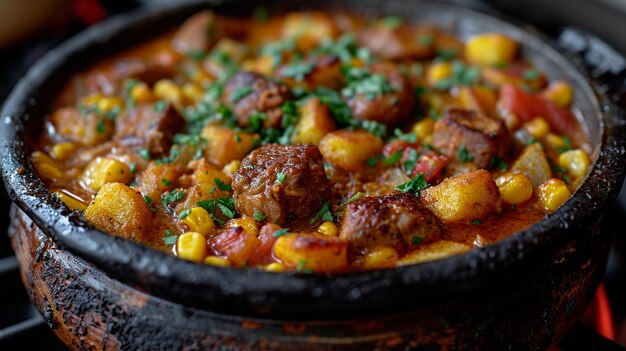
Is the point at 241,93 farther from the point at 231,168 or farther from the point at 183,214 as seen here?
the point at 183,214

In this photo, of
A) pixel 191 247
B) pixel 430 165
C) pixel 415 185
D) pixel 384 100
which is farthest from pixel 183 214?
pixel 384 100

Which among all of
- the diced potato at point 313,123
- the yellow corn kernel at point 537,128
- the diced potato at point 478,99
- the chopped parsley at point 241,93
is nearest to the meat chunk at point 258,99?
the chopped parsley at point 241,93

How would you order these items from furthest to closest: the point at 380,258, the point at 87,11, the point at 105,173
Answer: the point at 87,11
the point at 105,173
the point at 380,258

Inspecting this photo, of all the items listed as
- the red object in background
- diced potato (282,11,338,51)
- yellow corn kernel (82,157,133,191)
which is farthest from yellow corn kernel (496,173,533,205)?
the red object in background

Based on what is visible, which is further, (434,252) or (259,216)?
(259,216)

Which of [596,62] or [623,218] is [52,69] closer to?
[596,62]

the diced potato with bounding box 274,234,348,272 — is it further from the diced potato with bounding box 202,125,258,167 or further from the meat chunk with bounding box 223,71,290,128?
the meat chunk with bounding box 223,71,290,128

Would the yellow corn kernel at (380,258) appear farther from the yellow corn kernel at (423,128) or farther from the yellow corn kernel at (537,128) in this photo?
the yellow corn kernel at (537,128)
